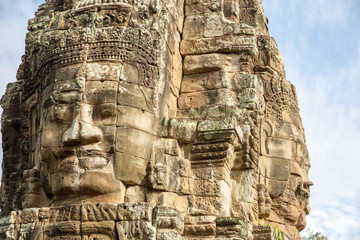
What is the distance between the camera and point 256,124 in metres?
13.5

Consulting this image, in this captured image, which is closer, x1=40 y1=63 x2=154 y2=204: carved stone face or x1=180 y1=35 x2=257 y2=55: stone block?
x1=40 y1=63 x2=154 y2=204: carved stone face

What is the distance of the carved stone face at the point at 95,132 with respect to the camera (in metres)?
11.5

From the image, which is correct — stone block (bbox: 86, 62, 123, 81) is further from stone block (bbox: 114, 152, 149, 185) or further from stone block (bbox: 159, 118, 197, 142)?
stone block (bbox: 114, 152, 149, 185)

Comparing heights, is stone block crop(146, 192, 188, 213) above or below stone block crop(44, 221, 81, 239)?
above

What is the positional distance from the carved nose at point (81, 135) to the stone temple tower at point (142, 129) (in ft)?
0.06

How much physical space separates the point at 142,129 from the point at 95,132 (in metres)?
0.81

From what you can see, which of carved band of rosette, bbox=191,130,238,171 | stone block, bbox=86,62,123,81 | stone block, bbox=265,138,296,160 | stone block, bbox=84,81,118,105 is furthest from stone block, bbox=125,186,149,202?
stone block, bbox=265,138,296,160

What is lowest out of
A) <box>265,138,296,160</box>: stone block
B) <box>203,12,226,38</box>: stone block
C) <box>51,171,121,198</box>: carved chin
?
<box>51,171,121,198</box>: carved chin

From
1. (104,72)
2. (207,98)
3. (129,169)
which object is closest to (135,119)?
(129,169)

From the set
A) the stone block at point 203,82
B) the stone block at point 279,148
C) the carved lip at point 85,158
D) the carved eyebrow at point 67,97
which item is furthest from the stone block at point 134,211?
the stone block at point 279,148

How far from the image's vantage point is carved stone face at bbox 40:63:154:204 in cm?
1147

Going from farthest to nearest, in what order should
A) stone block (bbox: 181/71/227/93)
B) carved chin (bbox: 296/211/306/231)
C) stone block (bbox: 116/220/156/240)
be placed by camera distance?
1. carved chin (bbox: 296/211/306/231)
2. stone block (bbox: 181/71/227/93)
3. stone block (bbox: 116/220/156/240)

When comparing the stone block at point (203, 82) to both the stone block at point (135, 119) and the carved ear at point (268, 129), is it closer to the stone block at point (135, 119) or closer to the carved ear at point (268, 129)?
the carved ear at point (268, 129)

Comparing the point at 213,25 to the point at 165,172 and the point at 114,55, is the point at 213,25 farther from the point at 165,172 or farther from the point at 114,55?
the point at 165,172
